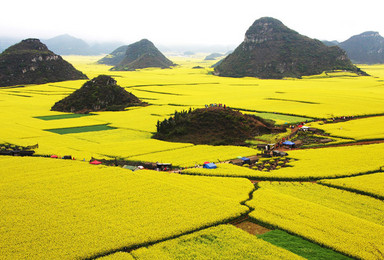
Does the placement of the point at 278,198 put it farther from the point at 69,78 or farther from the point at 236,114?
the point at 69,78

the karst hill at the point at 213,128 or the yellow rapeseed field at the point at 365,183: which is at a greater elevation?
the karst hill at the point at 213,128

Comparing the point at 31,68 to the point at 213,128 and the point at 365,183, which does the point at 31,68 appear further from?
the point at 365,183

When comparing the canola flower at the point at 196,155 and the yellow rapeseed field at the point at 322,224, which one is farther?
the canola flower at the point at 196,155

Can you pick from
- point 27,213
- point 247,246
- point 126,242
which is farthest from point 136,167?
point 247,246

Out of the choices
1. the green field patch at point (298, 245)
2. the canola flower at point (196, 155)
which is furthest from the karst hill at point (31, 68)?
the green field patch at point (298, 245)

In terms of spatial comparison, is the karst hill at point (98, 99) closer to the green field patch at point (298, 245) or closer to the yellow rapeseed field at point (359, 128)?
the yellow rapeseed field at point (359, 128)

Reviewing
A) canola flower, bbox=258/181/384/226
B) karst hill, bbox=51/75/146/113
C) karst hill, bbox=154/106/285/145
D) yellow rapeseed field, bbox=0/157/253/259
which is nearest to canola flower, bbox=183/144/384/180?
canola flower, bbox=258/181/384/226

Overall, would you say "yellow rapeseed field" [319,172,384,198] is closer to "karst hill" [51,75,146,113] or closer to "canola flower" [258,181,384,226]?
"canola flower" [258,181,384,226]
